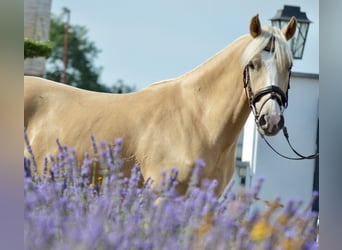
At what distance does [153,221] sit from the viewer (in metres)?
1.78

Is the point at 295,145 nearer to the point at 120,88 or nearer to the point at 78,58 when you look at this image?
the point at 120,88

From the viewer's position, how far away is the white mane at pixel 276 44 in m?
2.36

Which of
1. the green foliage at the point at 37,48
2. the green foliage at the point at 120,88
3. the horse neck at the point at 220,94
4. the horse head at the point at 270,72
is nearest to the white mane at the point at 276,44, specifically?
the horse head at the point at 270,72

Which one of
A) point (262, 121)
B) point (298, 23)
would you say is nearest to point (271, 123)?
point (262, 121)

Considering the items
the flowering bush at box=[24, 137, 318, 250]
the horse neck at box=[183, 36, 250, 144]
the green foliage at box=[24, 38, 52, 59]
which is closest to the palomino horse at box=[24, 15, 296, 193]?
the horse neck at box=[183, 36, 250, 144]

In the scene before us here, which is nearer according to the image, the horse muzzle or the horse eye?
the horse muzzle

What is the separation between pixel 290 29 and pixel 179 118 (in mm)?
583

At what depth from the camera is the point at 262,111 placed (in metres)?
2.36

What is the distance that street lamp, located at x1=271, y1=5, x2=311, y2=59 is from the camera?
7.84 ft

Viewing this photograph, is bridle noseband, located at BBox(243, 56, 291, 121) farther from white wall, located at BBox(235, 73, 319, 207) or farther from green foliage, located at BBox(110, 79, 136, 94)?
green foliage, located at BBox(110, 79, 136, 94)

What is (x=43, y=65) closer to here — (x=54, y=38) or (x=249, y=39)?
(x=54, y=38)

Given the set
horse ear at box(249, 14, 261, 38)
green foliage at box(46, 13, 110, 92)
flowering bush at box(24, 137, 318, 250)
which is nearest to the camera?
flowering bush at box(24, 137, 318, 250)

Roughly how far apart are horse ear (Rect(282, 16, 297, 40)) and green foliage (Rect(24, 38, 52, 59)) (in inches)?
36.0

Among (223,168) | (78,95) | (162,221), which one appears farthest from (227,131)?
(162,221)
